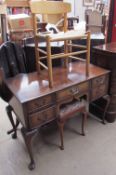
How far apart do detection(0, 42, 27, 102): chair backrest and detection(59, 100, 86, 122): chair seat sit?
0.50 m

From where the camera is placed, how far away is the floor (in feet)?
4.75

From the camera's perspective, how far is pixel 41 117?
1348mm

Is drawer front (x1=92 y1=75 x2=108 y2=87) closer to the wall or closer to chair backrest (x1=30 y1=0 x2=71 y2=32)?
chair backrest (x1=30 y1=0 x2=71 y2=32)

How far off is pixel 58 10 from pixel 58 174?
151 centimetres

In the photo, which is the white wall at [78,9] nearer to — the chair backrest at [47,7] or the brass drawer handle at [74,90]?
the chair backrest at [47,7]

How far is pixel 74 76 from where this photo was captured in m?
1.61

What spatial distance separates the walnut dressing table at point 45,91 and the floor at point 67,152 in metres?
0.15

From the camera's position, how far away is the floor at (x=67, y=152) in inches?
56.9

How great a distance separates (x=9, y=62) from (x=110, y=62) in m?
1.02

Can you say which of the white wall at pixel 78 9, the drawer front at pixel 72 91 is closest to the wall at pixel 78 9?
the white wall at pixel 78 9

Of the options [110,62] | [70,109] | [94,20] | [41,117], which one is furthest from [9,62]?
[94,20]

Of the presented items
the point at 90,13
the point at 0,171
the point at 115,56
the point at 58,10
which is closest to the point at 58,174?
the point at 0,171

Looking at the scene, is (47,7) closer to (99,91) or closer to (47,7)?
(47,7)

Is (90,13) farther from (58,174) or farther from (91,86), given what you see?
(58,174)
